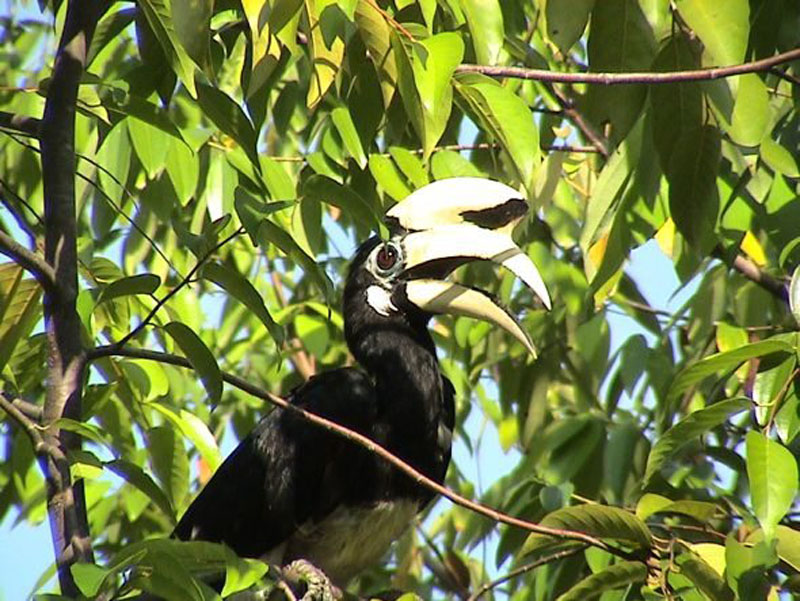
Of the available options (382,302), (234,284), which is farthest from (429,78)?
(382,302)

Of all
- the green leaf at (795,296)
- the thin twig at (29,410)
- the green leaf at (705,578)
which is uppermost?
the thin twig at (29,410)

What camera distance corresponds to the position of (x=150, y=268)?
13.6 ft

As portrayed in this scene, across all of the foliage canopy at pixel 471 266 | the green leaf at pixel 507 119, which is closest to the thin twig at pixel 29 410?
the foliage canopy at pixel 471 266

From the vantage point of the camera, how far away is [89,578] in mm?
1625

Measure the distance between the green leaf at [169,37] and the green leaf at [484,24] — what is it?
40 centimetres

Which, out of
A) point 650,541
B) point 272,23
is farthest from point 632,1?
point 650,541

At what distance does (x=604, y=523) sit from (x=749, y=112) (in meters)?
0.68

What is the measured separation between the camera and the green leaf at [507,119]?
2104 millimetres

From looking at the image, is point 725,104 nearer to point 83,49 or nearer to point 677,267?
point 83,49

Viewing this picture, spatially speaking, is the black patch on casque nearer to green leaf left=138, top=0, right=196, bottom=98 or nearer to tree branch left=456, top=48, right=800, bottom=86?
tree branch left=456, top=48, right=800, bottom=86

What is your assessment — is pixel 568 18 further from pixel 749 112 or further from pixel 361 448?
pixel 361 448

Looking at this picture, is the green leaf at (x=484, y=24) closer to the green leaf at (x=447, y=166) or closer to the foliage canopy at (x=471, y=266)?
the foliage canopy at (x=471, y=266)

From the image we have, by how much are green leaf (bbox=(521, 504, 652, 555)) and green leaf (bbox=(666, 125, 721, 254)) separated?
0.48 m

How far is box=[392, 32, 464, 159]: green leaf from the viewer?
77.9 inches
